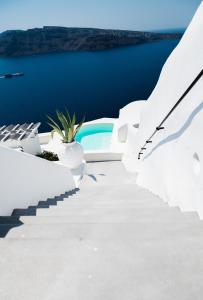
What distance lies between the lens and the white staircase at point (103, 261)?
0.94 m

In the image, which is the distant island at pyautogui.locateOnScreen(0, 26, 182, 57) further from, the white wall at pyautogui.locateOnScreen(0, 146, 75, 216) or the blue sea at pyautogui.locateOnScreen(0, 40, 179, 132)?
the white wall at pyautogui.locateOnScreen(0, 146, 75, 216)

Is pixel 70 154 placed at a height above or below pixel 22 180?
below

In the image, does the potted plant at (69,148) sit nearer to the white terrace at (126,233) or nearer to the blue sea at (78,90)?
the white terrace at (126,233)

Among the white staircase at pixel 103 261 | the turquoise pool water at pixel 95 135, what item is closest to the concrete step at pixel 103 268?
the white staircase at pixel 103 261

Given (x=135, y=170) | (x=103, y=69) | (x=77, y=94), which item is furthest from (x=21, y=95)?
(x=135, y=170)

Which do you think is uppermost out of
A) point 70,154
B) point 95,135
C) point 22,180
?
point 22,180

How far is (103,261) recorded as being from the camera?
112 cm

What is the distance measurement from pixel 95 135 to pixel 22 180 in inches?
341

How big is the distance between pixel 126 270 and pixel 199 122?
1320mm

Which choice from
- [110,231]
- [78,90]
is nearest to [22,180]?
[110,231]

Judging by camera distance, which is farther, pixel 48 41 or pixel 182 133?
pixel 48 41

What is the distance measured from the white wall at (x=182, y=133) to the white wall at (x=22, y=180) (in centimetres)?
154

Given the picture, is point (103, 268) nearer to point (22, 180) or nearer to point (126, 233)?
point (126, 233)

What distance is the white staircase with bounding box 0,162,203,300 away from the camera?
0.94 metres
